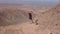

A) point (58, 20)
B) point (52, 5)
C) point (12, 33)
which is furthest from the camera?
point (52, 5)

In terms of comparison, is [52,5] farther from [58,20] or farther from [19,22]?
[19,22]

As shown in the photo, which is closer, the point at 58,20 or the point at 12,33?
the point at 12,33

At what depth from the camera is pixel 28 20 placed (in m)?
1.44

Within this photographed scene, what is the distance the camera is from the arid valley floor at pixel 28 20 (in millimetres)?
1362

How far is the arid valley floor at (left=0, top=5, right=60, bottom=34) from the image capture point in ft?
4.47

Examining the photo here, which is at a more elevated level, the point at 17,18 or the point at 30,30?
the point at 17,18

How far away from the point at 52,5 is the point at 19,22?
49 cm

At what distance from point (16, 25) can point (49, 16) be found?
409mm

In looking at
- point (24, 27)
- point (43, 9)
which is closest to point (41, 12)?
point (43, 9)

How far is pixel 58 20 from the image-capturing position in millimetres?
1488

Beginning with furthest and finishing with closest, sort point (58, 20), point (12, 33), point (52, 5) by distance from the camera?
point (52, 5), point (58, 20), point (12, 33)

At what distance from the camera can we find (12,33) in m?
1.32

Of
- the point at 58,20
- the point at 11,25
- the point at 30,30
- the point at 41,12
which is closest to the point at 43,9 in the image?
the point at 41,12

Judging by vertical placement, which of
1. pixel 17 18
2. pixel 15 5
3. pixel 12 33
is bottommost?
pixel 12 33
